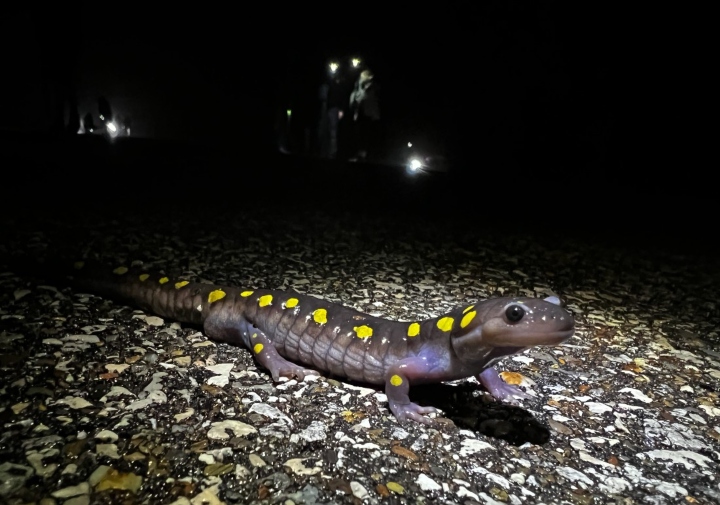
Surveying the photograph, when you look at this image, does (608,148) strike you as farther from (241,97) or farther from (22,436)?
(241,97)

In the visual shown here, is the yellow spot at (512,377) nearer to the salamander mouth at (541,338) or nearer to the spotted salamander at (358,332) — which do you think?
the spotted salamander at (358,332)

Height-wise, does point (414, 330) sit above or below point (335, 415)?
above

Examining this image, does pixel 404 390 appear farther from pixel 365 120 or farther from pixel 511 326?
pixel 365 120

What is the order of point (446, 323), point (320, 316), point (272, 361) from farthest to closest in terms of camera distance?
point (320, 316)
point (272, 361)
point (446, 323)

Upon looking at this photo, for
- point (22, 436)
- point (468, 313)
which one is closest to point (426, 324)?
point (468, 313)

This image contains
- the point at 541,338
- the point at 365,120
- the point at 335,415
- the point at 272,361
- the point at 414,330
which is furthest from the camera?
the point at 365,120

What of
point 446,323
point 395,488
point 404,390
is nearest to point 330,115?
point 446,323

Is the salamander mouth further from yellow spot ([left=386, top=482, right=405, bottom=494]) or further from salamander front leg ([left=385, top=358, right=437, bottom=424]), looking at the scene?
yellow spot ([left=386, top=482, right=405, bottom=494])

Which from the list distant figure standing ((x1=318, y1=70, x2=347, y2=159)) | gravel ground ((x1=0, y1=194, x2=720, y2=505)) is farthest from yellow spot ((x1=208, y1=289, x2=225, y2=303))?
distant figure standing ((x1=318, y1=70, x2=347, y2=159))
